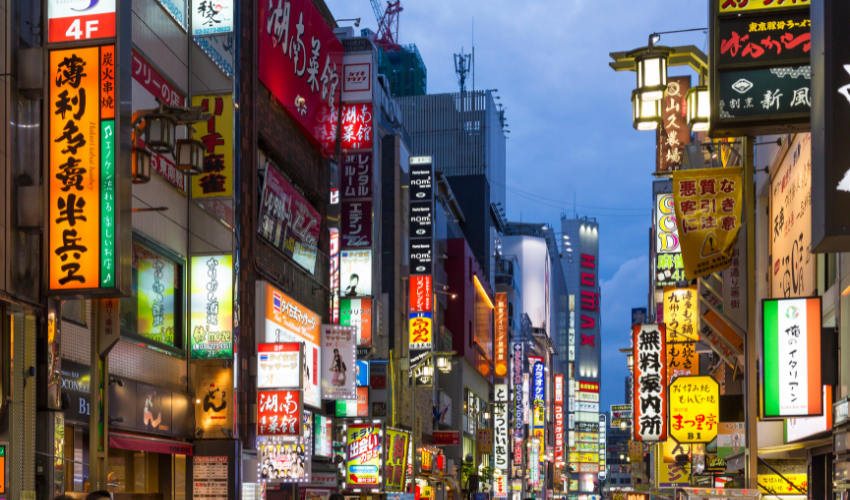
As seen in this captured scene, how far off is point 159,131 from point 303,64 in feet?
40.6

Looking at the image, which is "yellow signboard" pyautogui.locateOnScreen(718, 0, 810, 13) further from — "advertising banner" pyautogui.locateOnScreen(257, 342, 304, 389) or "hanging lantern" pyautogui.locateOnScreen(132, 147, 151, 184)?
"advertising banner" pyautogui.locateOnScreen(257, 342, 304, 389)

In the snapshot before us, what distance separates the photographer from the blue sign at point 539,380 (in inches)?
3516

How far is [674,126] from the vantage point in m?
24.9

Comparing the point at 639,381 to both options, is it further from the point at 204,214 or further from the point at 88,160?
the point at 88,160

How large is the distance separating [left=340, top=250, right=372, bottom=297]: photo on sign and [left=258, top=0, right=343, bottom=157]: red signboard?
3246 mm

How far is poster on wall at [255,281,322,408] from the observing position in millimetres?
22219

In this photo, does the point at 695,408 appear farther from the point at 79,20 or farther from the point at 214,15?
the point at 79,20

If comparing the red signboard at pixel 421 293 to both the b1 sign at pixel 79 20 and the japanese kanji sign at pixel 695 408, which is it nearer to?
the japanese kanji sign at pixel 695 408

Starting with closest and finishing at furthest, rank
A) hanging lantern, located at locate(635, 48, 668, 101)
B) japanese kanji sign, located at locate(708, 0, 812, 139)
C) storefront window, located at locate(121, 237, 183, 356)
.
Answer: japanese kanji sign, located at locate(708, 0, 812, 139), hanging lantern, located at locate(635, 48, 668, 101), storefront window, located at locate(121, 237, 183, 356)

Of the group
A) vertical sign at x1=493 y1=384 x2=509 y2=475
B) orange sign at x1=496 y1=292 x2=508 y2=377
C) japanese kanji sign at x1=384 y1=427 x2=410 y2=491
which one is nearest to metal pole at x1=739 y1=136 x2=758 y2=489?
japanese kanji sign at x1=384 y1=427 x2=410 y2=491

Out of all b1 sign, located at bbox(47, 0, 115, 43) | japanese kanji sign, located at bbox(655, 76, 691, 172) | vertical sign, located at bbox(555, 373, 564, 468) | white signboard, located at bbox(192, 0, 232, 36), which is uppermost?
white signboard, located at bbox(192, 0, 232, 36)

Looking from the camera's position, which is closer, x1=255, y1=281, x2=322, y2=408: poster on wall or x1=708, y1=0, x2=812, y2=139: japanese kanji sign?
x1=708, y1=0, x2=812, y2=139: japanese kanji sign

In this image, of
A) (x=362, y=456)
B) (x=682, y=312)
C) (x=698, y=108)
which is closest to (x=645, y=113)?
(x=698, y=108)

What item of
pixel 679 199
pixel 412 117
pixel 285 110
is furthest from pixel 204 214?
pixel 412 117
